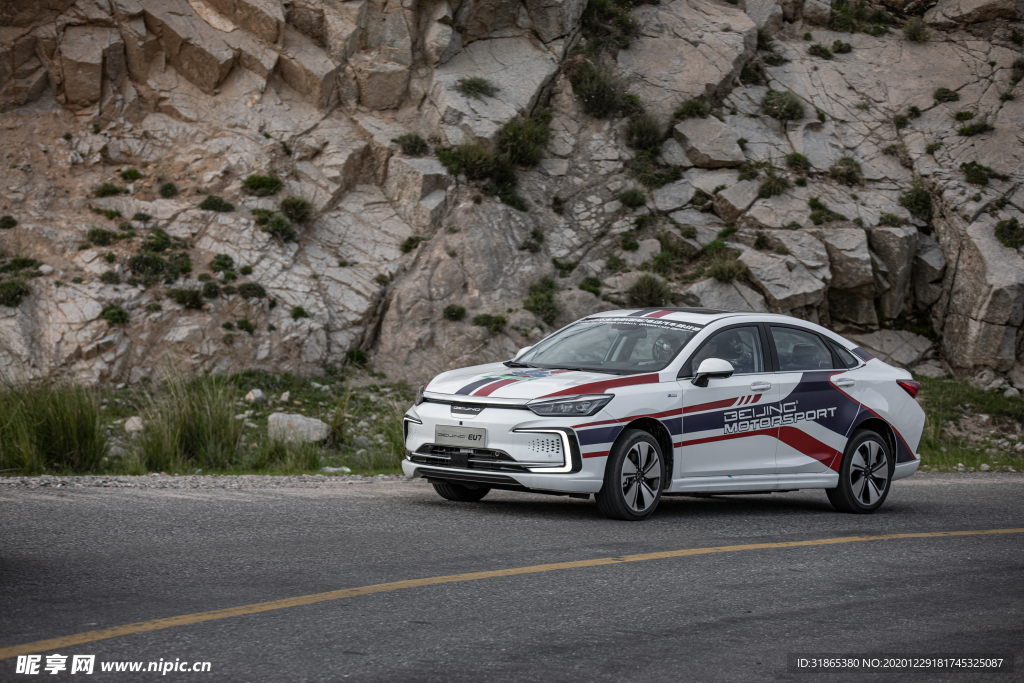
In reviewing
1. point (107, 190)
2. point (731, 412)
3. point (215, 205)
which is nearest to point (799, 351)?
point (731, 412)

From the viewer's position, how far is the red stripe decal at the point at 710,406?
8234mm

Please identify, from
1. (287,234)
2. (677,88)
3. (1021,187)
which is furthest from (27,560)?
(1021,187)

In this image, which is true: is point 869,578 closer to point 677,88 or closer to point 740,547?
point 740,547

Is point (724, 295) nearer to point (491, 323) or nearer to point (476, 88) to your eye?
point (491, 323)

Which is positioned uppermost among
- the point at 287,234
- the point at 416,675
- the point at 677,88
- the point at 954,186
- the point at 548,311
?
the point at 677,88

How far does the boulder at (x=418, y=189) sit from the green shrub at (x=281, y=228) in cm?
318

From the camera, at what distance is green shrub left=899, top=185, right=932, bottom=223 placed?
27938mm

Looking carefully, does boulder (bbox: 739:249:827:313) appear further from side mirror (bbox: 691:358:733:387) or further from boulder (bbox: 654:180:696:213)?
side mirror (bbox: 691:358:733:387)

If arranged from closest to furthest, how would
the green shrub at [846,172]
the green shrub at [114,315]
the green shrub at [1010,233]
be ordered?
the green shrub at [114,315], the green shrub at [1010,233], the green shrub at [846,172]

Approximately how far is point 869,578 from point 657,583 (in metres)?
1.52

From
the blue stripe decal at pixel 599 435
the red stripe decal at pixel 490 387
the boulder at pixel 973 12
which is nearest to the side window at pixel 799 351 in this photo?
the blue stripe decal at pixel 599 435

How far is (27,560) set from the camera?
228 inches

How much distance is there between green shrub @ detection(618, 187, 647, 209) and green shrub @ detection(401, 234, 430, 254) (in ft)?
18.9

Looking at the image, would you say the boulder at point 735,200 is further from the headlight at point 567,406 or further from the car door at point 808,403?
the headlight at point 567,406
